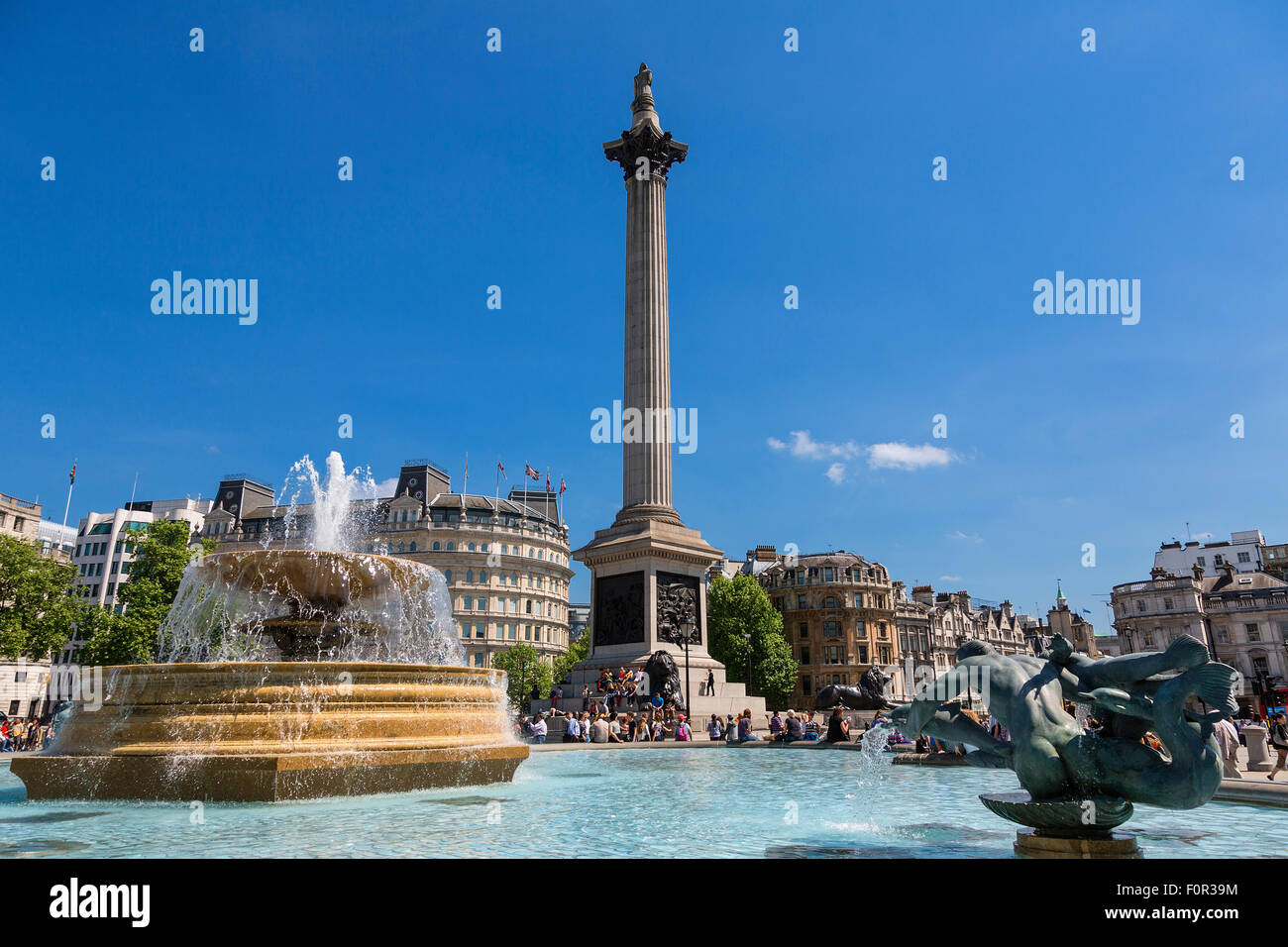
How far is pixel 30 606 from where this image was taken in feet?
137

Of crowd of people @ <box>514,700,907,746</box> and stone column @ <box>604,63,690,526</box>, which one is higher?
stone column @ <box>604,63,690,526</box>

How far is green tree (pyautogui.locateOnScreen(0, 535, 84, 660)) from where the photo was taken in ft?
134

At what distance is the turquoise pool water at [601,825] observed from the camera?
5703mm

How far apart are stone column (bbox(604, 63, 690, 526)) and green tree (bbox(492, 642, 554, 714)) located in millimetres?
37773

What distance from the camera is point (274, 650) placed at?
45.7ft

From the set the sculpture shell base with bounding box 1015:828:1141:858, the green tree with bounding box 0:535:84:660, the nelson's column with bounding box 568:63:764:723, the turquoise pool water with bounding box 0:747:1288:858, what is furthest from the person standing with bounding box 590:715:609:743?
the green tree with bounding box 0:535:84:660

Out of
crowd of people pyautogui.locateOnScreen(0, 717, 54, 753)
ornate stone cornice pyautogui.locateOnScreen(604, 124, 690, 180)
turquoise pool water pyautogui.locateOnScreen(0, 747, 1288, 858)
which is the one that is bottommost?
crowd of people pyautogui.locateOnScreen(0, 717, 54, 753)

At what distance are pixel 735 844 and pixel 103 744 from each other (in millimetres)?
6794

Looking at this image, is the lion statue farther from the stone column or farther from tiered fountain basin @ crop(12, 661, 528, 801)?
tiered fountain basin @ crop(12, 661, 528, 801)

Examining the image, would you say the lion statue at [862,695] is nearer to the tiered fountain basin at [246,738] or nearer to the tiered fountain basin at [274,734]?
the tiered fountain basin at [274,734]

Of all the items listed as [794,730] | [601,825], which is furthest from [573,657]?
[601,825]

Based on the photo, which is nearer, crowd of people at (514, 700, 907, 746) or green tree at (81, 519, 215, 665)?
crowd of people at (514, 700, 907, 746)

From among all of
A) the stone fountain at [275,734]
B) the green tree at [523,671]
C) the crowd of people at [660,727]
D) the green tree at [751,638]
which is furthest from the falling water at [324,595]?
the green tree at [523,671]

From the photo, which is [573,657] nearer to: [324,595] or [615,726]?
[615,726]
